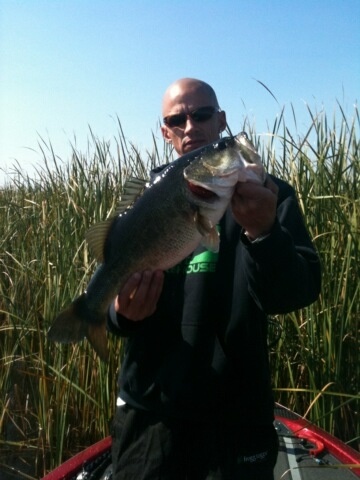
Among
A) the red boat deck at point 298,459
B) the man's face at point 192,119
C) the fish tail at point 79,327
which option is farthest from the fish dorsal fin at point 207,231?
the red boat deck at point 298,459

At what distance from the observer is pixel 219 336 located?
1905 millimetres

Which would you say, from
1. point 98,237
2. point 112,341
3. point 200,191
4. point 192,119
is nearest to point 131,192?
point 98,237

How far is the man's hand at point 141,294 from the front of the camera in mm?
1861

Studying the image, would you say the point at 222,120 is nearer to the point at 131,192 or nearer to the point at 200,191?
the point at 131,192

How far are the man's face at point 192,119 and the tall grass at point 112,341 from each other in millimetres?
904

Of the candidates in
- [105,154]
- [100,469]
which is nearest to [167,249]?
[100,469]

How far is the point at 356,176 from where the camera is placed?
10.7 ft

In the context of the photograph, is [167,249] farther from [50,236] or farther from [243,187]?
[50,236]

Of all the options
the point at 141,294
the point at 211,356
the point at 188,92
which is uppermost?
the point at 188,92

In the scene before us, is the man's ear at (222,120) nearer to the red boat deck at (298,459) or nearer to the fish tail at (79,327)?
the fish tail at (79,327)

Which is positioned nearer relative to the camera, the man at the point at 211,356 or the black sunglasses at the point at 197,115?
the man at the point at 211,356

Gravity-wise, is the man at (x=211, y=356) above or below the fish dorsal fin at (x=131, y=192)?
below

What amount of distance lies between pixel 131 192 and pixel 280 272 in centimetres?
71

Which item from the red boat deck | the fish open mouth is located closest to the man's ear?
the fish open mouth
